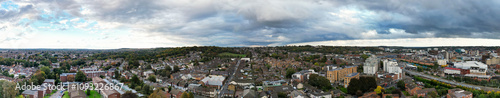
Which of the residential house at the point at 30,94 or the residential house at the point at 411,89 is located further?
the residential house at the point at 30,94

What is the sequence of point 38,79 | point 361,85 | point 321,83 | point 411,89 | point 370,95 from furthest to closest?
point 38,79, point 321,83, point 361,85, point 411,89, point 370,95

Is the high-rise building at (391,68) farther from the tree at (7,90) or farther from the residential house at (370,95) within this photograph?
the tree at (7,90)

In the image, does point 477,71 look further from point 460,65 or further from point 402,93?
point 402,93

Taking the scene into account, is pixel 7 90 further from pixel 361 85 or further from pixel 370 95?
pixel 370 95

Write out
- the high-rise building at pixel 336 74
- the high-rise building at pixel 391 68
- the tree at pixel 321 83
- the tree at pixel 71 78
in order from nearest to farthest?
the tree at pixel 321 83 → the high-rise building at pixel 336 74 → the high-rise building at pixel 391 68 → the tree at pixel 71 78

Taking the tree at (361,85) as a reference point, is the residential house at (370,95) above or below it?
below

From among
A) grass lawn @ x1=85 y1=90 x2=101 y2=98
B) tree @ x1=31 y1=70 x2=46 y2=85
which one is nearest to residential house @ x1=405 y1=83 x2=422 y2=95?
grass lawn @ x1=85 y1=90 x2=101 y2=98

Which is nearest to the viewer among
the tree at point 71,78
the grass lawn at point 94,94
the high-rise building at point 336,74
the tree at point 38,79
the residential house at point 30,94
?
the residential house at point 30,94

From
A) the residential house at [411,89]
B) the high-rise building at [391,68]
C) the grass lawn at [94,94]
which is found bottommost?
the grass lawn at [94,94]

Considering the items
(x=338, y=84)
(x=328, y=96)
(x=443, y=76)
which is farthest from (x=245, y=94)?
(x=443, y=76)

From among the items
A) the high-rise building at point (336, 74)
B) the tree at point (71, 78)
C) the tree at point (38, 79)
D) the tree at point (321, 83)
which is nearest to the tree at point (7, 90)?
the tree at point (38, 79)

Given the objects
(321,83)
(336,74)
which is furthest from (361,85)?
(336,74)
